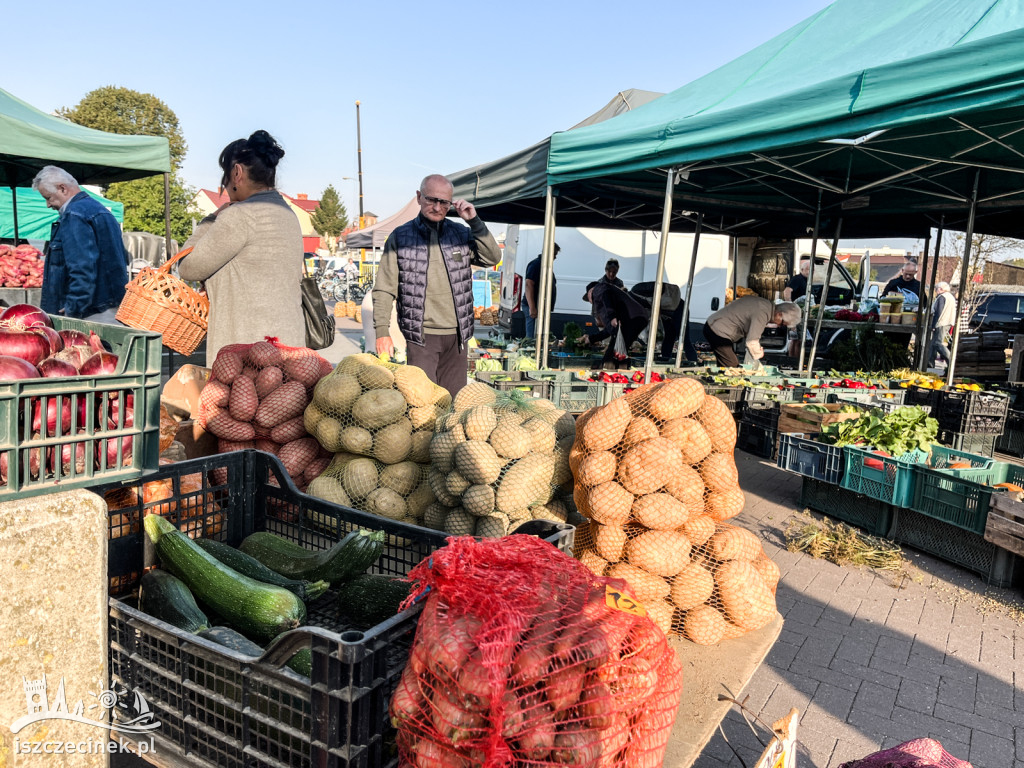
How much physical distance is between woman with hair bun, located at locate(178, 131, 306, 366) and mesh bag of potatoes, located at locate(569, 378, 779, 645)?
2.22m

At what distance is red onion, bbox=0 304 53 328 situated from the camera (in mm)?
1812

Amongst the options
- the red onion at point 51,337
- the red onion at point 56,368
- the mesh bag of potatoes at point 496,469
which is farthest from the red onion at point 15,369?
the mesh bag of potatoes at point 496,469

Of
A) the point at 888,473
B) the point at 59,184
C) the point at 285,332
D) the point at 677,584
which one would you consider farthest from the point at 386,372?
the point at 888,473

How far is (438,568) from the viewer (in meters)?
1.51

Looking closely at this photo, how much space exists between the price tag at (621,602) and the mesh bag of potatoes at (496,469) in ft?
4.02

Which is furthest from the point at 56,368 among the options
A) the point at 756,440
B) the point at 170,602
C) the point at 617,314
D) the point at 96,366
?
the point at 617,314

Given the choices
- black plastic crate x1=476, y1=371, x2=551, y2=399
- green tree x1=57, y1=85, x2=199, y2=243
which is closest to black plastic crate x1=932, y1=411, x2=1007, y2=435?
black plastic crate x1=476, y1=371, x2=551, y2=399

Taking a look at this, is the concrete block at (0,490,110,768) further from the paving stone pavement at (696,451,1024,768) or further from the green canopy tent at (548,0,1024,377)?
the green canopy tent at (548,0,1024,377)

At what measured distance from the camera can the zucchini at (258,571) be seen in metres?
2.24

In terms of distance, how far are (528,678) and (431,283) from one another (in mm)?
3910

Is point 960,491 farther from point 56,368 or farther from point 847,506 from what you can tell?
point 56,368

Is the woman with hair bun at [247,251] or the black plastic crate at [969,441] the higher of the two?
the woman with hair bun at [247,251]

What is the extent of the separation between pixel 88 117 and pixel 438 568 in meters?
46.9

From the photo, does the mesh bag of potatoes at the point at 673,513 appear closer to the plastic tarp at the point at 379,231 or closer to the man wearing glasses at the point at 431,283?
the man wearing glasses at the point at 431,283
